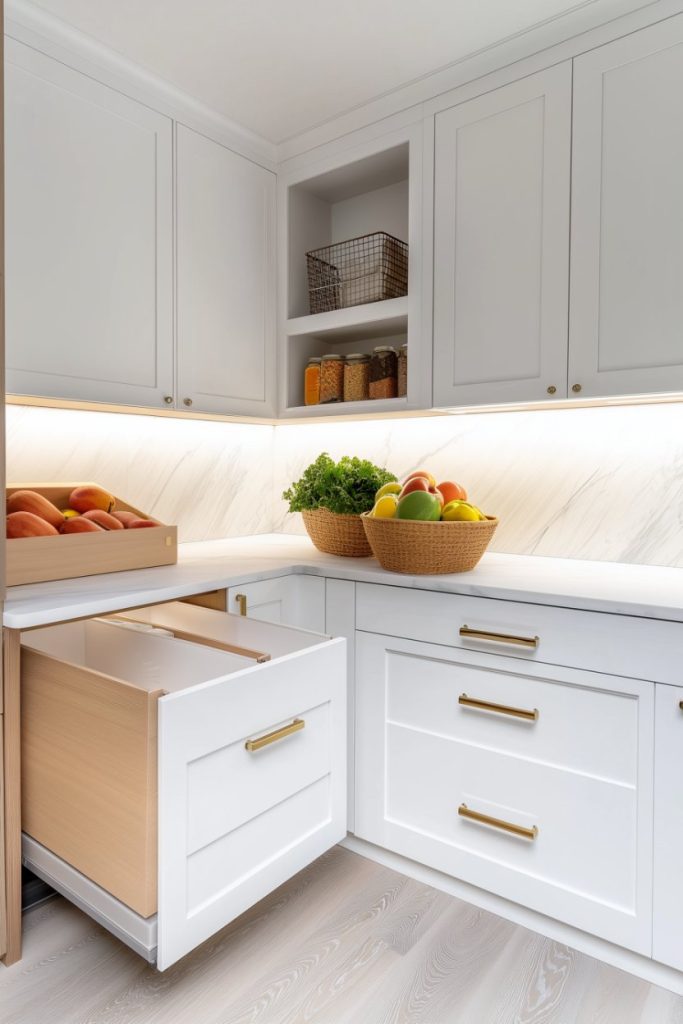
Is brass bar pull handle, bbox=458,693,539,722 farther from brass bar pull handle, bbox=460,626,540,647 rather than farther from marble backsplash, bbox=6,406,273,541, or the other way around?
marble backsplash, bbox=6,406,273,541

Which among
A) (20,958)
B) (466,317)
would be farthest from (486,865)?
(466,317)

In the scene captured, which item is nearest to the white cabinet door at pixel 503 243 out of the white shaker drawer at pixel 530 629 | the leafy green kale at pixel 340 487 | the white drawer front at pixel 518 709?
the leafy green kale at pixel 340 487

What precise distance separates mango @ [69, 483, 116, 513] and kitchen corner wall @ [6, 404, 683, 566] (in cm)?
17

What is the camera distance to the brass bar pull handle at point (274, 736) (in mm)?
1114

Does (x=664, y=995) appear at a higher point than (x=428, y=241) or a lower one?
lower

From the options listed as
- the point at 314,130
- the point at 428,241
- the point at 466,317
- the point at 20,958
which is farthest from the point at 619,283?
the point at 20,958

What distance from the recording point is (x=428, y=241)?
73.0 inches

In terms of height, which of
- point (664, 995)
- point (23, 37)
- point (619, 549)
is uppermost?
point (23, 37)

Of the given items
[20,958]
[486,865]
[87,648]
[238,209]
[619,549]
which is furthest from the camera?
[238,209]

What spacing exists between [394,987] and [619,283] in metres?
1.64

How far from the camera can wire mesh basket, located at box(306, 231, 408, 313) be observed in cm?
202

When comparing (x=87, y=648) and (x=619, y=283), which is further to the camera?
(x=87, y=648)

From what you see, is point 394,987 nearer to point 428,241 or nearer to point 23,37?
point 428,241

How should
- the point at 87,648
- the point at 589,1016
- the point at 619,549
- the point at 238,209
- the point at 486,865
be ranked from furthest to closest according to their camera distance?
1. the point at 238,209
2. the point at 619,549
3. the point at 87,648
4. the point at 486,865
5. the point at 589,1016
